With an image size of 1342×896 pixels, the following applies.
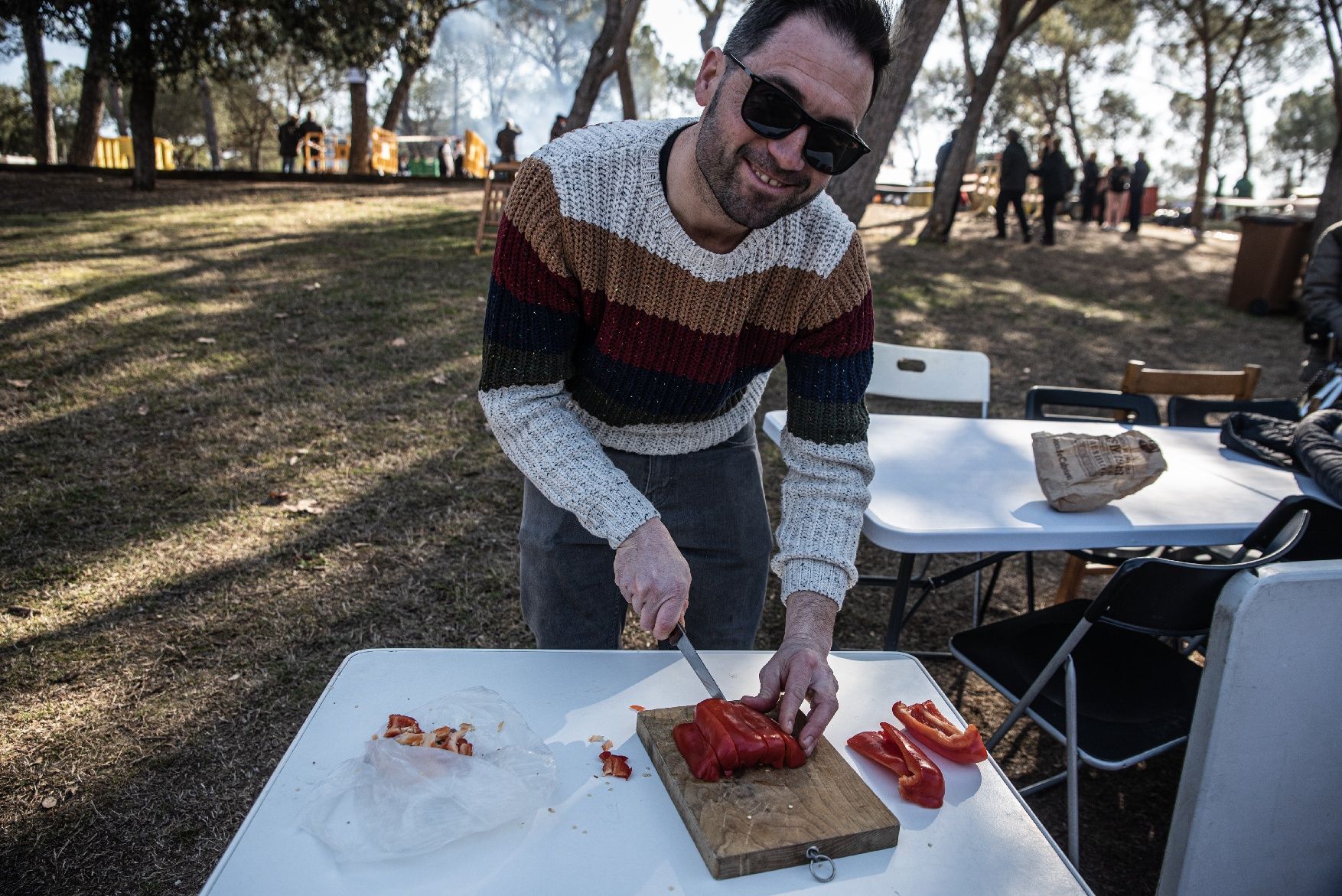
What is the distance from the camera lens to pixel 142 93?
39.2 ft

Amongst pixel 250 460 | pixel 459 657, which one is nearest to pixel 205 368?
pixel 250 460

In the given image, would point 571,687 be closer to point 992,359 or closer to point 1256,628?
point 1256,628

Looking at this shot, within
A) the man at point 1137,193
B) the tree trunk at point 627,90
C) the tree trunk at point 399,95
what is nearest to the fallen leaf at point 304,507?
the tree trunk at point 627,90

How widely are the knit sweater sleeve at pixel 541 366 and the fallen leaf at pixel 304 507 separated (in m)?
2.75

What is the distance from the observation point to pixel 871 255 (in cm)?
1158

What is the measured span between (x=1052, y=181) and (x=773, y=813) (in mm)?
14677

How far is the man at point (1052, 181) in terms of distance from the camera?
45.0 feet

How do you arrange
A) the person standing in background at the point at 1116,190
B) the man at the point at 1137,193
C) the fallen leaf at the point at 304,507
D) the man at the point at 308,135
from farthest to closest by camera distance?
the man at the point at 308,135, the person standing in background at the point at 1116,190, the man at the point at 1137,193, the fallen leaf at the point at 304,507


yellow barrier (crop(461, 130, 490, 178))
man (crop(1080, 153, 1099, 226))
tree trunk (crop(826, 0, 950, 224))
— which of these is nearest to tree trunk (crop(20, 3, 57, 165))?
yellow barrier (crop(461, 130, 490, 178))

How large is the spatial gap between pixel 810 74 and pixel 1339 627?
4.71ft

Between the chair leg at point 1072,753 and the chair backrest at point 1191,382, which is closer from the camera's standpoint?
the chair leg at point 1072,753

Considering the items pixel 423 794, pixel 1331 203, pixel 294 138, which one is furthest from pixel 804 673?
pixel 294 138

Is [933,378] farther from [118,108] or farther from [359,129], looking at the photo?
[118,108]

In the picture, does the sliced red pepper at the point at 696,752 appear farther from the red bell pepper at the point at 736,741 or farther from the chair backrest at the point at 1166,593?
A: the chair backrest at the point at 1166,593
